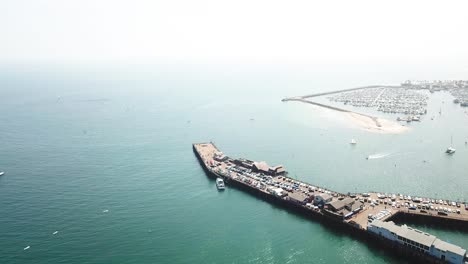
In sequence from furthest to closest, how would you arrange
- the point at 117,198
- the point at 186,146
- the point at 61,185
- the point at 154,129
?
the point at 154,129 < the point at 186,146 < the point at 61,185 < the point at 117,198

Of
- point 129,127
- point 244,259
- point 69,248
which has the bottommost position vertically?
point 244,259

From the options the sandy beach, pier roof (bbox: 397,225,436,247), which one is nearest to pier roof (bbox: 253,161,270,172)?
pier roof (bbox: 397,225,436,247)

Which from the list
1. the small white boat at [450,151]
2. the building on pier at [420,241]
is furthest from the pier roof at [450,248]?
the small white boat at [450,151]

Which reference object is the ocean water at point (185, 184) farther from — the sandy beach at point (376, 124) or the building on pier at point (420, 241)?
the sandy beach at point (376, 124)

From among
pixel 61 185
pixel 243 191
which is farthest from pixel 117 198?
pixel 243 191

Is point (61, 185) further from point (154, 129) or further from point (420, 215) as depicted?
point (420, 215)

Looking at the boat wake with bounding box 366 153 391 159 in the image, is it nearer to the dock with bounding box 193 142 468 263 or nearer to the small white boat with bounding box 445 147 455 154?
the small white boat with bounding box 445 147 455 154

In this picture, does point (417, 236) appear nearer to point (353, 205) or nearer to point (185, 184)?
point (353, 205)
